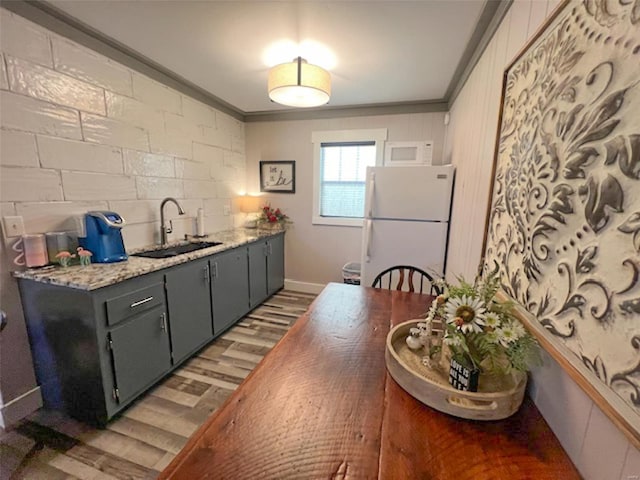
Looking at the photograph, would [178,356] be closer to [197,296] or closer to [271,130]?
[197,296]

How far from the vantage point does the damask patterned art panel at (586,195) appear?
20.6 inches

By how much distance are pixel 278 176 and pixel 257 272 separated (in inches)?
55.2

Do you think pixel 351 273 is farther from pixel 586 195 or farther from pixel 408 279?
pixel 586 195

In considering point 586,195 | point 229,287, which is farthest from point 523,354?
point 229,287

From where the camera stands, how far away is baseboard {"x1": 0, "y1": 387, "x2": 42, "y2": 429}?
1.59m

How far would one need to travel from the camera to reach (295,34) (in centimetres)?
181

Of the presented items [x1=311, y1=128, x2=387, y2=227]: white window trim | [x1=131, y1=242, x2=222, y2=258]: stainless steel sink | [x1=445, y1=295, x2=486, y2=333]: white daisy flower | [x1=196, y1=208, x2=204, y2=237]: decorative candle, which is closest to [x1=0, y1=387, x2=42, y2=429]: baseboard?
[x1=131, y1=242, x2=222, y2=258]: stainless steel sink

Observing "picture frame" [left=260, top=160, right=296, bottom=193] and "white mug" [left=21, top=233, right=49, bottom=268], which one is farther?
"picture frame" [left=260, top=160, right=296, bottom=193]

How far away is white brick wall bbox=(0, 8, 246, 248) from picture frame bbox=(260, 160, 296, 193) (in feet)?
3.20

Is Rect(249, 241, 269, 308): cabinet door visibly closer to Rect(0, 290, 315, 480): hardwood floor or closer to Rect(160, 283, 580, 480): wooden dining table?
Rect(0, 290, 315, 480): hardwood floor

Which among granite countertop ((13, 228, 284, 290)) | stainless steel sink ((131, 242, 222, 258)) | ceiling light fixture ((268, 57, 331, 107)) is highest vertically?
ceiling light fixture ((268, 57, 331, 107))

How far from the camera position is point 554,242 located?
748 millimetres

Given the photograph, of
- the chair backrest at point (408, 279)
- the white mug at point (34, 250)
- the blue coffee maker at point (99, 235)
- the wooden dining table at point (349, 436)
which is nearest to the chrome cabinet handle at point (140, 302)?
the blue coffee maker at point (99, 235)

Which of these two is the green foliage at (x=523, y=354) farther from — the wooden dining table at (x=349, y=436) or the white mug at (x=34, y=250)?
the white mug at (x=34, y=250)
